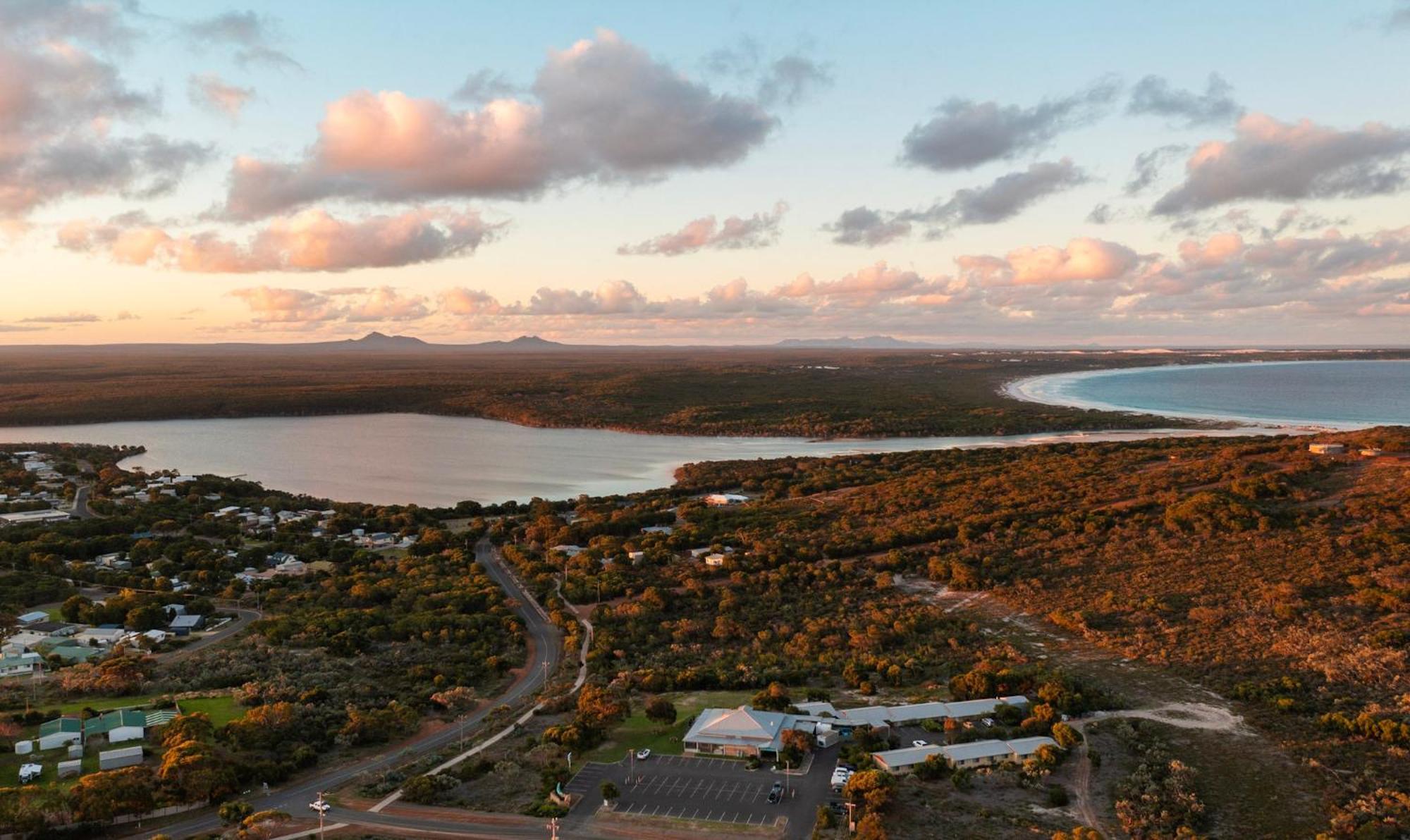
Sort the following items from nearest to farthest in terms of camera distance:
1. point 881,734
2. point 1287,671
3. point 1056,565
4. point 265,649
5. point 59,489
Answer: point 881,734 < point 1287,671 < point 265,649 < point 1056,565 < point 59,489

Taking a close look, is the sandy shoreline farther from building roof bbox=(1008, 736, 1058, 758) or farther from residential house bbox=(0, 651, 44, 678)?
residential house bbox=(0, 651, 44, 678)

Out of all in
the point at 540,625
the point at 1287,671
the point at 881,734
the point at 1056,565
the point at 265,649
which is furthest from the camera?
the point at 1056,565

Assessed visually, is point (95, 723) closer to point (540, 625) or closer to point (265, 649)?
point (265, 649)

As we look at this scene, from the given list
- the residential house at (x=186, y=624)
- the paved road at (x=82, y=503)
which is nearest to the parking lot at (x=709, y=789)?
the residential house at (x=186, y=624)

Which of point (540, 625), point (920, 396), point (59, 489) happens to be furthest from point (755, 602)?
point (920, 396)

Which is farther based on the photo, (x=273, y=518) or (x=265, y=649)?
(x=273, y=518)

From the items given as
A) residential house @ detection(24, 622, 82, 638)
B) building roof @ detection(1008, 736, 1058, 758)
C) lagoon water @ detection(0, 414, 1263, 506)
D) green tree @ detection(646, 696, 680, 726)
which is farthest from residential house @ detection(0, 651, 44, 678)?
lagoon water @ detection(0, 414, 1263, 506)
